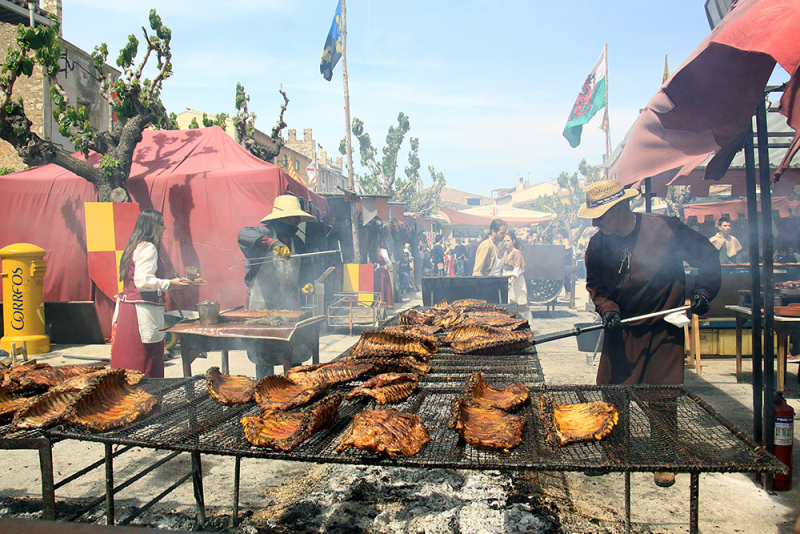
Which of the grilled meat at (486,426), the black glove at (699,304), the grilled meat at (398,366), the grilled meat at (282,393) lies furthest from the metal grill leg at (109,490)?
the black glove at (699,304)

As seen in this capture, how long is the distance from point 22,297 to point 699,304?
411 inches

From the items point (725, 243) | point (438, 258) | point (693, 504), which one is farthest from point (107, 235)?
point (438, 258)

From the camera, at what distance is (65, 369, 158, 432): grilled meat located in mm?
2496

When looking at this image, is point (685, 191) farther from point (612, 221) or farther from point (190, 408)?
point (190, 408)

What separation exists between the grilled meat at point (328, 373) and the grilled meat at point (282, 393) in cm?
7

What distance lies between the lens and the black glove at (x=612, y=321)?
3.74 meters

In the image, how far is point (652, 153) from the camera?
4344 mm

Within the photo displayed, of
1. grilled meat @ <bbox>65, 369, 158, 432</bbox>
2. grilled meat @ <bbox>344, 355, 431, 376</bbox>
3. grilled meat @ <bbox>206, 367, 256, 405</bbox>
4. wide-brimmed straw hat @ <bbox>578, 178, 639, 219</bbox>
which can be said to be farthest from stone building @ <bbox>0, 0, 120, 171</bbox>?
wide-brimmed straw hat @ <bbox>578, 178, 639, 219</bbox>

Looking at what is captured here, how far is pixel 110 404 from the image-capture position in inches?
109

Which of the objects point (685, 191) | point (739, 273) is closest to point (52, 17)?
point (739, 273)

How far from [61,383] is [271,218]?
350cm

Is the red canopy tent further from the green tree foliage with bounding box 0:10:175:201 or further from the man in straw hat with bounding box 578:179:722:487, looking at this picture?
the man in straw hat with bounding box 578:179:722:487

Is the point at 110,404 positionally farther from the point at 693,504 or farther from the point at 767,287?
the point at 767,287

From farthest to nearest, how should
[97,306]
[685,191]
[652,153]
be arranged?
[685,191] → [97,306] → [652,153]
